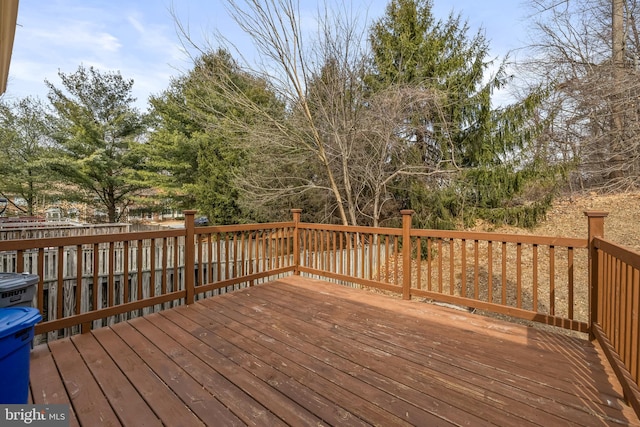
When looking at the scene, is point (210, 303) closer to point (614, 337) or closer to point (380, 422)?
point (380, 422)

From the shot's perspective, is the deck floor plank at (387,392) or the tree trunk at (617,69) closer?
the deck floor plank at (387,392)

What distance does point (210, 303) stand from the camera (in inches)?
131

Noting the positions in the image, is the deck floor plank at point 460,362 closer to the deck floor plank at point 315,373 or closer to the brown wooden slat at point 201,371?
the deck floor plank at point 315,373

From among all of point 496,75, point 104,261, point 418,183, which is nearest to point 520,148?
point 496,75

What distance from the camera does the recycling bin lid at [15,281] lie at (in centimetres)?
179

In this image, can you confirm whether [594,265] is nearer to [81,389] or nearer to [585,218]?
[81,389]

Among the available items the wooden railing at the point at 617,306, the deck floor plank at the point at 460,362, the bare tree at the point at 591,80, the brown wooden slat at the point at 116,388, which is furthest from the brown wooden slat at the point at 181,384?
the bare tree at the point at 591,80

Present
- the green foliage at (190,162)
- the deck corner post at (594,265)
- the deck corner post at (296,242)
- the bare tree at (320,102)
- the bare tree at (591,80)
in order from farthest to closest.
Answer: the green foliage at (190,162) < the bare tree at (591,80) < the bare tree at (320,102) < the deck corner post at (296,242) < the deck corner post at (594,265)

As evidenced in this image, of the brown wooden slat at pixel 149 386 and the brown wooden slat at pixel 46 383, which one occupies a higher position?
the brown wooden slat at pixel 46 383

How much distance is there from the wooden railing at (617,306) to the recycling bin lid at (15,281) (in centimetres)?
341

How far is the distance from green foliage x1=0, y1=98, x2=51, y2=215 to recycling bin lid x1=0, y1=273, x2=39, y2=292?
44.0 ft

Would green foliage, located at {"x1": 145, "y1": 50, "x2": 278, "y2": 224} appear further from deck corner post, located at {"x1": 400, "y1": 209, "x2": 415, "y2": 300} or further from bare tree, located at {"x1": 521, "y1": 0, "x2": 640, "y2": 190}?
bare tree, located at {"x1": 521, "y1": 0, "x2": 640, "y2": 190}

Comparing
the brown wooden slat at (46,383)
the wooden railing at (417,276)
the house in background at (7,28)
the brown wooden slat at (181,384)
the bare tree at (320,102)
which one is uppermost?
the bare tree at (320,102)

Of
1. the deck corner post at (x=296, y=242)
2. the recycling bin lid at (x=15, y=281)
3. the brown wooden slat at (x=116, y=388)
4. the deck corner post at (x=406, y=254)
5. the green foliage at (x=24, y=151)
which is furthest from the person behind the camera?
the green foliage at (x=24, y=151)
